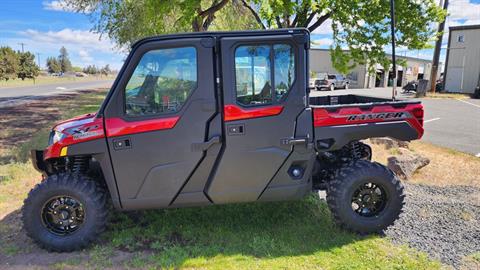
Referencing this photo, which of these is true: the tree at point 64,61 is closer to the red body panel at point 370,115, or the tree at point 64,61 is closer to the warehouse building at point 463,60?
the warehouse building at point 463,60

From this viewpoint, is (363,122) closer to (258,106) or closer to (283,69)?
(283,69)

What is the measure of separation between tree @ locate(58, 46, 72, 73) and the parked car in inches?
3395

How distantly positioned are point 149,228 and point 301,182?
72.2 inches

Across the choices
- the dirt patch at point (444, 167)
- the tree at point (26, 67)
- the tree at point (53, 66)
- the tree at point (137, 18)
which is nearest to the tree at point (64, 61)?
the tree at point (53, 66)

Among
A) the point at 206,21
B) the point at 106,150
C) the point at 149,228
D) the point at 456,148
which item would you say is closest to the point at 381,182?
the point at 149,228

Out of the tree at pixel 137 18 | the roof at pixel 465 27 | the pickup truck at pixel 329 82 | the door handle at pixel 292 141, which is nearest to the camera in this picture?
the door handle at pixel 292 141

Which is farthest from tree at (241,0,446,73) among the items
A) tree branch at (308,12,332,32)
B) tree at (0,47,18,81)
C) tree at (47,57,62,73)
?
tree at (47,57,62,73)

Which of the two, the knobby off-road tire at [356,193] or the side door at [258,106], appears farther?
the knobby off-road tire at [356,193]

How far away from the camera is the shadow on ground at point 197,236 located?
3.65 m

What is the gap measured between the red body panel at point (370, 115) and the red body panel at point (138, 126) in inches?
59.6

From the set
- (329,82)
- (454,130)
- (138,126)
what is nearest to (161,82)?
(138,126)

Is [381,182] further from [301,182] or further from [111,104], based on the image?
[111,104]

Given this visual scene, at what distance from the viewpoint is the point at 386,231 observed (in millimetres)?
4246

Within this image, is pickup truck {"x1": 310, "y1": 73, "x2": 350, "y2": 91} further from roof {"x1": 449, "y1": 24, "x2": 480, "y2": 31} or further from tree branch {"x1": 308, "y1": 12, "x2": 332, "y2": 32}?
tree branch {"x1": 308, "y1": 12, "x2": 332, "y2": 32}
